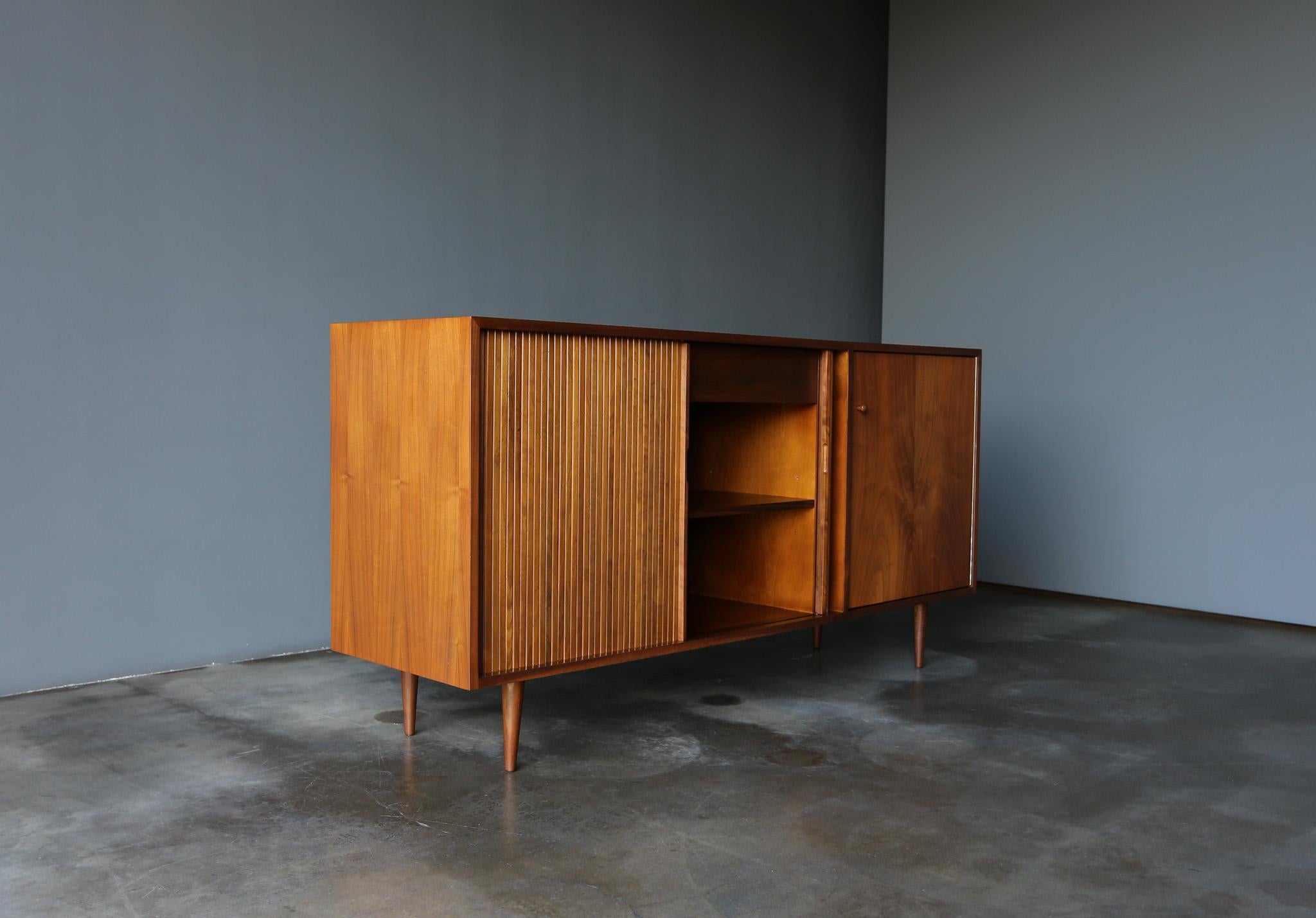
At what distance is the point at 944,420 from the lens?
3602 millimetres

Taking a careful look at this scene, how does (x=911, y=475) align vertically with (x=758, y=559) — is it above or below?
above

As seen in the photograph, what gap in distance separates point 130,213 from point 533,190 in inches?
57.5

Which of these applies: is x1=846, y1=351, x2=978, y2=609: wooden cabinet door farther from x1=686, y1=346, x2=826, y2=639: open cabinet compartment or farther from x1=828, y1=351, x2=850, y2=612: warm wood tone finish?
x1=686, y1=346, x2=826, y2=639: open cabinet compartment

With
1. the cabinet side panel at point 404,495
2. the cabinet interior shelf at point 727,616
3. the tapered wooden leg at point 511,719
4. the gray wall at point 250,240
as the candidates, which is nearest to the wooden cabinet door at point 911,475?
the cabinet interior shelf at point 727,616

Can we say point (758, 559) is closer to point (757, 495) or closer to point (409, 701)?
point (757, 495)

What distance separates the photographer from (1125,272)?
486 cm

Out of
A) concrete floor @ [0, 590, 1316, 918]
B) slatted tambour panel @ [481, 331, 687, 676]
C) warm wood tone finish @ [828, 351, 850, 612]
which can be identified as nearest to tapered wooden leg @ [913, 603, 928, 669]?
concrete floor @ [0, 590, 1316, 918]

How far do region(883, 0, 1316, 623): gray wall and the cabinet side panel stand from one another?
3413 millimetres

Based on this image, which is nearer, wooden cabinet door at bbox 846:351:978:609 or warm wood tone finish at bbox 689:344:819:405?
warm wood tone finish at bbox 689:344:819:405

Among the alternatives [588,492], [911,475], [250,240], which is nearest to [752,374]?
[588,492]

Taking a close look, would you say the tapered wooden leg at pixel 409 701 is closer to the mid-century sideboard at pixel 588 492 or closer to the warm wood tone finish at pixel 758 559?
the mid-century sideboard at pixel 588 492

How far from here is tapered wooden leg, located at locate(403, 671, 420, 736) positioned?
2748mm

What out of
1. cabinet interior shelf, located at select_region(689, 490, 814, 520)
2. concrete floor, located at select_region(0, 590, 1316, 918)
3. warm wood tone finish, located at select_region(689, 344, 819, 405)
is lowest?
concrete floor, located at select_region(0, 590, 1316, 918)

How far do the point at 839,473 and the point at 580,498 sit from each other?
3.10 feet
